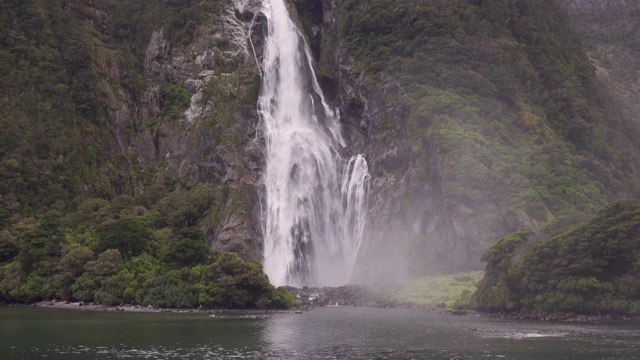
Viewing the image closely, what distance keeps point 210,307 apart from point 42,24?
8943cm

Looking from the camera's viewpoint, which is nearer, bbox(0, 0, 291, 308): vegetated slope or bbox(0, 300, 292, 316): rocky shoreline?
bbox(0, 300, 292, 316): rocky shoreline

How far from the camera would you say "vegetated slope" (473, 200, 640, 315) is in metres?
72.6

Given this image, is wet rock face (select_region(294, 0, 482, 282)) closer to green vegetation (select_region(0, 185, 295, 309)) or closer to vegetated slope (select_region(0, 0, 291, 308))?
vegetated slope (select_region(0, 0, 291, 308))

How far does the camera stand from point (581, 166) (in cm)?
13675

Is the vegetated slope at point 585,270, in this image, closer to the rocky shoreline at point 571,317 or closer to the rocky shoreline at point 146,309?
the rocky shoreline at point 571,317

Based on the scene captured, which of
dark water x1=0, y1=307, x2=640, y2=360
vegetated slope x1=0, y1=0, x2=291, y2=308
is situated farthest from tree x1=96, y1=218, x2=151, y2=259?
dark water x1=0, y1=307, x2=640, y2=360

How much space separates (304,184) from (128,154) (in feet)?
122

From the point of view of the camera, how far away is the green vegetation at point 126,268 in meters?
87.6

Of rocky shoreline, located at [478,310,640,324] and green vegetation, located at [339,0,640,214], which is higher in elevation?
green vegetation, located at [339,0,640,214]

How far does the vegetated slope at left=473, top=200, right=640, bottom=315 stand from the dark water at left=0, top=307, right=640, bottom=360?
14.2 feet

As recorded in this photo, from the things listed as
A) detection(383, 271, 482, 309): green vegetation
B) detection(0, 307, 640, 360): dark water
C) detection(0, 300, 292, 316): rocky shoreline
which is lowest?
detection(0, 307, 640, 360): dark water

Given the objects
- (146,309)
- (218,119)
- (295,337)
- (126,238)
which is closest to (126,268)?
(126,238)

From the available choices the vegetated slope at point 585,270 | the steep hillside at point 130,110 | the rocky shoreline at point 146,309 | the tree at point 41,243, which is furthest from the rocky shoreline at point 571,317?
the tree at point 41,243

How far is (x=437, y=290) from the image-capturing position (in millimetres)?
103438
